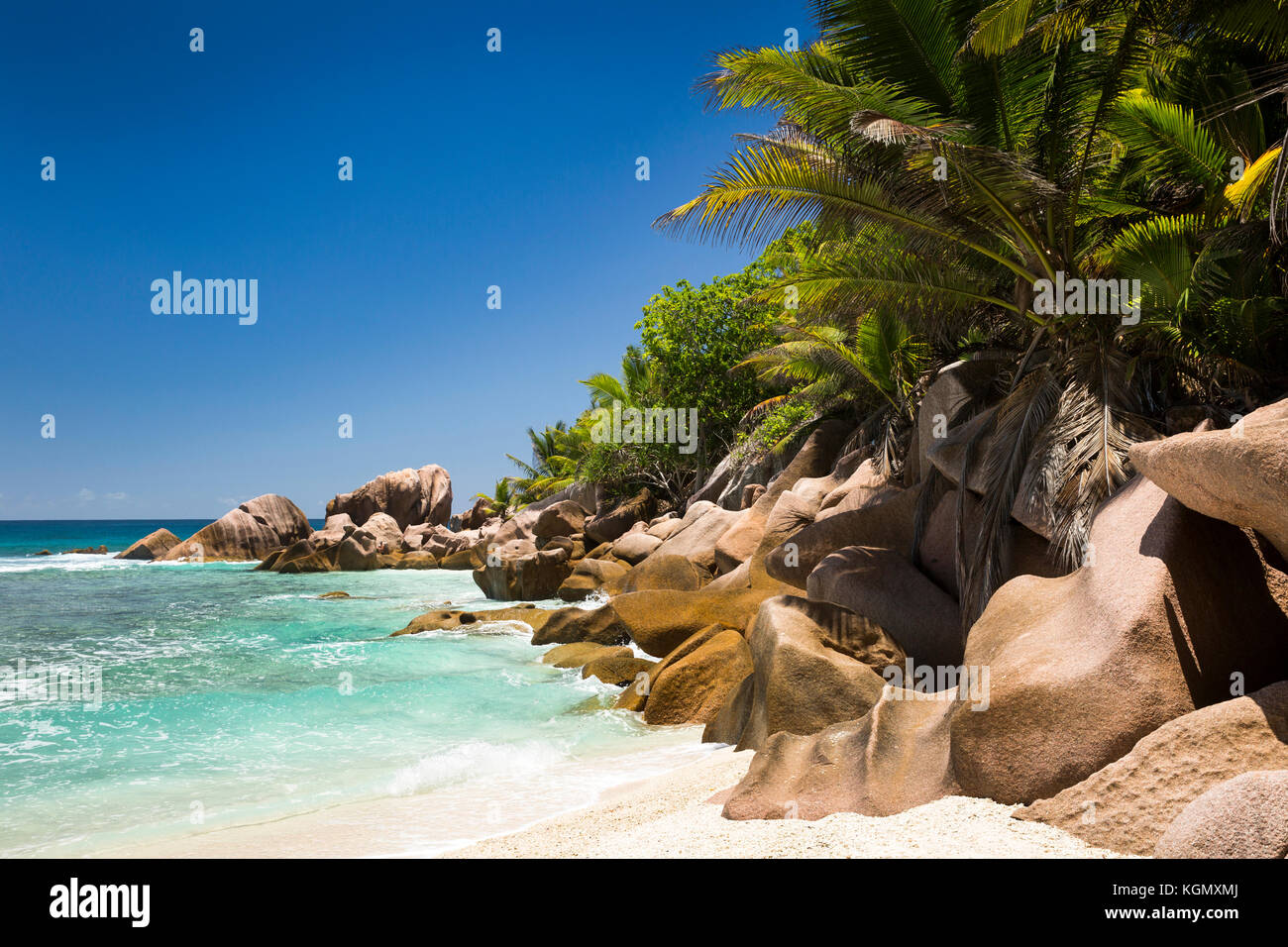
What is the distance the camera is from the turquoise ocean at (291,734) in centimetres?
635

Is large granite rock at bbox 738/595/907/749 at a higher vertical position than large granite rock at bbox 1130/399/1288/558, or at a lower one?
lower

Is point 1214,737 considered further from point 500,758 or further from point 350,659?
point 350,659

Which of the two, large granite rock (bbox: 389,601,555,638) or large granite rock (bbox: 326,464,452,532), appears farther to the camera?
large granite rock (bbox: 326,464,452,532)

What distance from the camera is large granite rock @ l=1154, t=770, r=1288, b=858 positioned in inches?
102

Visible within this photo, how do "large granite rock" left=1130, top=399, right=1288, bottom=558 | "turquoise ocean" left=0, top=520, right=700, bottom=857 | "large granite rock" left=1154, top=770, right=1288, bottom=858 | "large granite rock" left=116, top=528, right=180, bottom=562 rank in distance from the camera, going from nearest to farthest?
"large granite rock" left=1154, top=770, right=1288, bottom=858 → "large granite rock" left=1130, top=399, right=1288, bottom=558 → "turquoise ocean" left=0, top=520, right=700, bottom=857 → "large granite rock" left=116, top=528, right=180, bottom=562

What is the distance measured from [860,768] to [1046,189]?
583cm

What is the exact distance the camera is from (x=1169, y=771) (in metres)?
3.28

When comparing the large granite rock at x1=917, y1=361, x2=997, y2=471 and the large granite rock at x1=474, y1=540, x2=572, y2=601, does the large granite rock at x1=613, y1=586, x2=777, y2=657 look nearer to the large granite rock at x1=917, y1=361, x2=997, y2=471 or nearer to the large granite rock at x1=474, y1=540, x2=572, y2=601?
the large granite rock at x1=917, y1=361, x2=997, y2=471

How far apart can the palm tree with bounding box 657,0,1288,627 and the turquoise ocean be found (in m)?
4.67

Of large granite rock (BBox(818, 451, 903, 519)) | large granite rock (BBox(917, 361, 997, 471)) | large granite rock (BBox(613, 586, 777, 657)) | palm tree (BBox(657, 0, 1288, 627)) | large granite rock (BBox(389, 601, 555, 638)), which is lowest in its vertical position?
large granite rock (BBox(389, 601, 555, 638))

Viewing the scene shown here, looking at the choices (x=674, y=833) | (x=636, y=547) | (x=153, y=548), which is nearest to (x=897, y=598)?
(x=674, y=833)

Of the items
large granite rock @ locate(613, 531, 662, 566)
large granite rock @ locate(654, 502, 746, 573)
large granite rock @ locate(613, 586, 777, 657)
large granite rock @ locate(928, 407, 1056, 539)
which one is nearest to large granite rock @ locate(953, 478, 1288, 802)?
large granite rock @ locate(928, 407, 1056, 539)

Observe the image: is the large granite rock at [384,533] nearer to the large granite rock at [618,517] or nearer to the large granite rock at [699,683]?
the large granite rock at [618,517]

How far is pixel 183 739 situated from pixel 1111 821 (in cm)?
982
